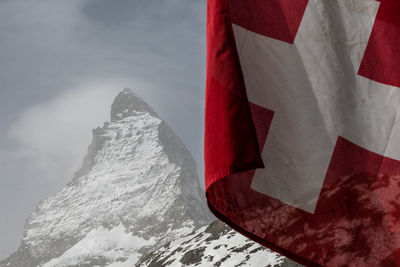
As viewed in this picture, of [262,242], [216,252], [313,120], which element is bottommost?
[216,252]

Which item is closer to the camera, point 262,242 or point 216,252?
point 262,242

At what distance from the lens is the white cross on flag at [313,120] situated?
3.09m

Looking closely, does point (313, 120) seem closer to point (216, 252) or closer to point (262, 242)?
point (262, 242)

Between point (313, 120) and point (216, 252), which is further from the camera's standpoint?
point (216, 252)

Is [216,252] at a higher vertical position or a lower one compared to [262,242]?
lower

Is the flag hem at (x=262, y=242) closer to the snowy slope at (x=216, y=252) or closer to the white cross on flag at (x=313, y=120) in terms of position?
the white cross on flag at (x=313, y=120)

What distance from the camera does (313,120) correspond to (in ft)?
10.4

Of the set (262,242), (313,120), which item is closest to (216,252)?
(262,242)

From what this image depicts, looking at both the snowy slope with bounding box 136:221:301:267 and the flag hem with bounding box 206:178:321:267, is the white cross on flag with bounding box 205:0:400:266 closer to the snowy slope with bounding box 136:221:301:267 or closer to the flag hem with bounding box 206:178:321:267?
the flag hem with bounding box 206:178:321:267

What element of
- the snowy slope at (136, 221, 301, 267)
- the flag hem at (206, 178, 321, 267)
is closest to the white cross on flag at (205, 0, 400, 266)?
the flag hem at (206, 178, 321, 267)

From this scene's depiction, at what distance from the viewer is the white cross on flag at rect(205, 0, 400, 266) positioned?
3.09m

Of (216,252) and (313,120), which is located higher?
(313,120)

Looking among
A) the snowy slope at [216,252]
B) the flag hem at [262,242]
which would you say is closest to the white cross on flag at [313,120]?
the flag hem at [262,242]

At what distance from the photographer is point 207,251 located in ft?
224
